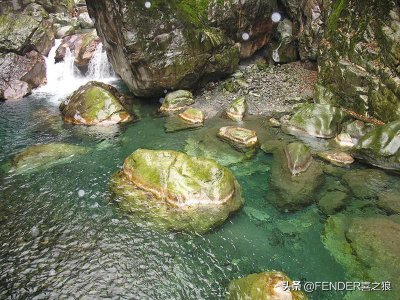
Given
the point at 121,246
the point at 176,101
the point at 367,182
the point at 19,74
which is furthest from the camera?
the point at 19,74

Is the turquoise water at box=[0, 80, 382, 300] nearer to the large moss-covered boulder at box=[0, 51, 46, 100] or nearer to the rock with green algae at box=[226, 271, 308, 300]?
the rock with green algae at box=[226, 271, 308, 300]

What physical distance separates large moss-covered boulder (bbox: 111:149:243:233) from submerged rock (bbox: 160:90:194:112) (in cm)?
807

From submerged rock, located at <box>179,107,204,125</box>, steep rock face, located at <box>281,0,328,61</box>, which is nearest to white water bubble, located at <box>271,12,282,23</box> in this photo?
steep rock face, located at <box>281,0,328,61</box>

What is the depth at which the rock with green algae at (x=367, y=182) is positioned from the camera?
444 inches

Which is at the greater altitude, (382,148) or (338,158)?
(382,148)

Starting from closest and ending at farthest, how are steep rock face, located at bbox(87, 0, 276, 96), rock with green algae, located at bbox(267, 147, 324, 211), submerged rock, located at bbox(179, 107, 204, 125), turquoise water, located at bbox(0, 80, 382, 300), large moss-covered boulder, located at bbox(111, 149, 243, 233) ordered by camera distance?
turquoise water, located at bbox(0, 80, 382, 300) → large moss-covered boulder, located at bbox(111, 149, 243, 233) → rock with green algae, located at bbox(267, 147, 324, 211) → steep rock face, located at bbox(87, 0, 276, 96) → submerged rock, located at bbox(179, 107, 204, 125)

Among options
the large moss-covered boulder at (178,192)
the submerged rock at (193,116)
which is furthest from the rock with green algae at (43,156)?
the submerged rock at (193,116)

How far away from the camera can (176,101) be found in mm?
19250

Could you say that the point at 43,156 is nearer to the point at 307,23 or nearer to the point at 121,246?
the point at 121,246

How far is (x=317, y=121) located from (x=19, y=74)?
21.4 m

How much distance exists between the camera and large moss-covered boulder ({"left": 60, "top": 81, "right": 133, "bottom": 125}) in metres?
17.7

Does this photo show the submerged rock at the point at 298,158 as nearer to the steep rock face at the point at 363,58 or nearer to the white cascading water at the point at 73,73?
the steep rock face at the point at 363,58

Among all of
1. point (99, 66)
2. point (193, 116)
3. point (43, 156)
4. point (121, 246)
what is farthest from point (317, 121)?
point (99, 66)

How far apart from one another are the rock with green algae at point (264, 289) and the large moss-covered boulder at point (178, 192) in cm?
237
